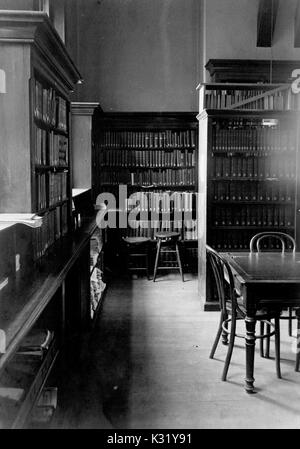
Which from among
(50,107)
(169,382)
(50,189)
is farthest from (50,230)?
(169,382)

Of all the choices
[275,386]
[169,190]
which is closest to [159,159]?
[169,190]

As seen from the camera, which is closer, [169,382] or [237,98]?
[169,382]

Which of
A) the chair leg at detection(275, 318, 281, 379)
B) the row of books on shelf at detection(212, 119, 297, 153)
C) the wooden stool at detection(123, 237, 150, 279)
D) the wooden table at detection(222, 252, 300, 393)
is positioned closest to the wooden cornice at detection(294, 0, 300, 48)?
the row of books on shelf at detection(212, 119, 297, 153)

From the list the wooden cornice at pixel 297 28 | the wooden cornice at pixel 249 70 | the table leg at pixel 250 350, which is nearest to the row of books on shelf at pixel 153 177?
the wooden cornice at pixel 249 70

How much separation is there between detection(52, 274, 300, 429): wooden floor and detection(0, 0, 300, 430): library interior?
2 cm

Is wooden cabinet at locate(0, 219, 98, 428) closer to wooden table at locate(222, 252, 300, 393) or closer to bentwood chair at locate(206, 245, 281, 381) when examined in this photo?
bentwood chair at locate(206, 245, 281, 381)

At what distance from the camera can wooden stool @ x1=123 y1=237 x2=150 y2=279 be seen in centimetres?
710

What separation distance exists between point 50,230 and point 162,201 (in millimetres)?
3826

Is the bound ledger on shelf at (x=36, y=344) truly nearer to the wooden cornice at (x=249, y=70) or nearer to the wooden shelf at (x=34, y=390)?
the wooden shelf at (x=34, y=390)

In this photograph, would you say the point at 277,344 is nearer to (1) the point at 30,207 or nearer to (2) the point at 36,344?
(2) the point at 36,344

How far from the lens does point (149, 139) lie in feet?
25.4

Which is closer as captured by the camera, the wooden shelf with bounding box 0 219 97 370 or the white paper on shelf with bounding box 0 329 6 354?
the white paper on shelf with bounding box 0 329 6 354

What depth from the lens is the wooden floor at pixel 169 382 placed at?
10.0ft

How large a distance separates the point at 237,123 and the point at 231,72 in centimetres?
99
